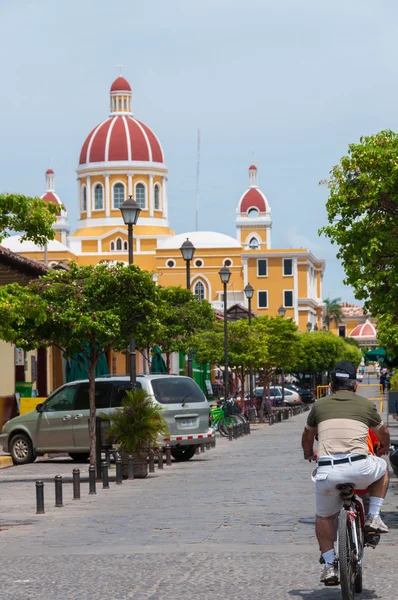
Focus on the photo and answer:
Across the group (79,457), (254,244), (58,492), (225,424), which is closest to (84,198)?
(254,244)

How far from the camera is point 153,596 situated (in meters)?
8.65

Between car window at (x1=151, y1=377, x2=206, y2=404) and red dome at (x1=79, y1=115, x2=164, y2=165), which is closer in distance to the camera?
car window at (x1=151, y1=377, x2=206, y2=404)

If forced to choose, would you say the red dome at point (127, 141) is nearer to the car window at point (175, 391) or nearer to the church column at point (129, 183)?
the church column at point (129, 183)

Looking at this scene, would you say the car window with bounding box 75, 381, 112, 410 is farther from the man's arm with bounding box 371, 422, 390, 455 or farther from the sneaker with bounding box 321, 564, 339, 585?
the sneaker with bounding box 321, 564, 339, 585

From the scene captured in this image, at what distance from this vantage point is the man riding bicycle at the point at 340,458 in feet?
27.3

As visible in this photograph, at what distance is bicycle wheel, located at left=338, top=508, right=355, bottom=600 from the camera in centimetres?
781

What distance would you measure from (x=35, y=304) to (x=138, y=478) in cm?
576

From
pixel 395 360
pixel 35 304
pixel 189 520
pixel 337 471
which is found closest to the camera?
pixel 337 471

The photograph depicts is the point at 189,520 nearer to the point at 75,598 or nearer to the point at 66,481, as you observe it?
the point at 75,598

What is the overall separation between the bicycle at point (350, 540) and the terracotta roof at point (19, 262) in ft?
77.1

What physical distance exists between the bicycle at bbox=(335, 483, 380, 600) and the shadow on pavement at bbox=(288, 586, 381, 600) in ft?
0.30

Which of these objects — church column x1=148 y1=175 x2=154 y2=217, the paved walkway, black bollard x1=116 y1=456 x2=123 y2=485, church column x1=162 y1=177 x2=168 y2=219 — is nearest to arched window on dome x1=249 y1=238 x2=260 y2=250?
church column x1=162 y1=177 x2=168 y2=219

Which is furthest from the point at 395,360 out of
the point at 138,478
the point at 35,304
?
the point at 35,304

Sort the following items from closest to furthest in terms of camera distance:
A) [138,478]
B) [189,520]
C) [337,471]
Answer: [337,471] → [189,520] → [138,478]
